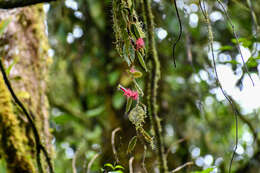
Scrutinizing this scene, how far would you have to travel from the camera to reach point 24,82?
162 centimetres

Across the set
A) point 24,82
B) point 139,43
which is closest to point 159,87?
point 24,82

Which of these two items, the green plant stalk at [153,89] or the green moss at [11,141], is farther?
the green moss at [11,141]

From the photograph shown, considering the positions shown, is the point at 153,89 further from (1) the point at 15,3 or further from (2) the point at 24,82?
(2) the point at 24,82

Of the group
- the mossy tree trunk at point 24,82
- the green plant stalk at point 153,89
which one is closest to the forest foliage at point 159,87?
the mossy tree trunk at point 24,82

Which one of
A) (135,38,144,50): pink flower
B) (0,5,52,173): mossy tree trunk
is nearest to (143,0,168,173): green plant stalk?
(135,38,144,50): pink flower

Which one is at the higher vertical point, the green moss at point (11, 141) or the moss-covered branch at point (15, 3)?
the moss-covered branch at point (15, 3)

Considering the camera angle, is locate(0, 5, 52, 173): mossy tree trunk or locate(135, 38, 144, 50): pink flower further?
locate(0, 5, 52, 173): mossy tree trunk

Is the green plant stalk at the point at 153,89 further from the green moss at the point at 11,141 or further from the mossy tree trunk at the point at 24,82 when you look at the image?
the green moss at the point at 11,141

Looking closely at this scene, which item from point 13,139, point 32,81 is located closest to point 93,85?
point 32,81

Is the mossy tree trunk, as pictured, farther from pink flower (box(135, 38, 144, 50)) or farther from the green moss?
pink flower (box(135, 38, 144, 50))

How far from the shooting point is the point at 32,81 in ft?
5.50

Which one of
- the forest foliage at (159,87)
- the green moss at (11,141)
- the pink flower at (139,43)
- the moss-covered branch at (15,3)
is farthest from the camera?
the forest foliage at (159,87)

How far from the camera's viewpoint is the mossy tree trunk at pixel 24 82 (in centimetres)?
138

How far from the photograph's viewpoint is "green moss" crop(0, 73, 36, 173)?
4.42 feet
